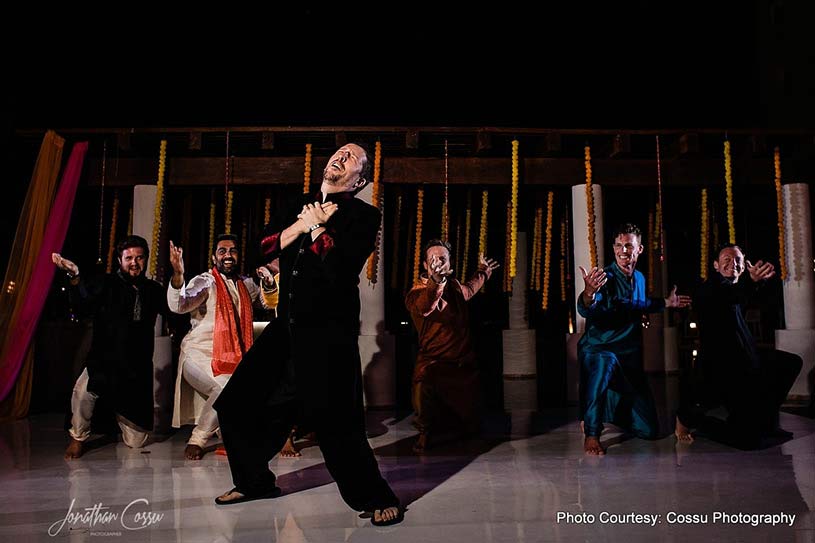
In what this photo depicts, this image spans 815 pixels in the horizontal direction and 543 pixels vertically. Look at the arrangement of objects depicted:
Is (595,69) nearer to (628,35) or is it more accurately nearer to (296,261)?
(628,35)

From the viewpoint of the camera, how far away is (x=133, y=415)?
4.48 metres

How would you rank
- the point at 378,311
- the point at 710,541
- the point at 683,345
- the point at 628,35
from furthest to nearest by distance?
the point at 683,345, the point at 628,35, the point at 378,311, the point at 710,541

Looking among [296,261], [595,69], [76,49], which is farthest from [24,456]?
[595,69]

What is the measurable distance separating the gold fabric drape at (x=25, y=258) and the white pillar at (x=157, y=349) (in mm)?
846

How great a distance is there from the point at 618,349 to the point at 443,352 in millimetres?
1272

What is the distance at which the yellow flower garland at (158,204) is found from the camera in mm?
6393

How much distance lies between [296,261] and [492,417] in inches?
146

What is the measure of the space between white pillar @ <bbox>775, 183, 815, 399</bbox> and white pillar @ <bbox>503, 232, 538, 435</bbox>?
2.75 metres

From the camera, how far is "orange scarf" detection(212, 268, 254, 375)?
4324 mm

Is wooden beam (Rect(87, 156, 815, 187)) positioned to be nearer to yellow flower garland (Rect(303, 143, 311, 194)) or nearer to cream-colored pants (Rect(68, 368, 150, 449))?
yellow flower garland (Rect(303, 143, 311, 194))

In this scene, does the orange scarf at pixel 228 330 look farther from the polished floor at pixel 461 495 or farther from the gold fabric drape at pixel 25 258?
the gold fabric drape at pixel 25 258

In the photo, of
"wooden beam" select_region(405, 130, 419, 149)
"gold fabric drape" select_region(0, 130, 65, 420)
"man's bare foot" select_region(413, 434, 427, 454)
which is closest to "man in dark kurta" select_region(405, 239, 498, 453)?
"man's bare foot" select_region(413, 434, 427, 454)

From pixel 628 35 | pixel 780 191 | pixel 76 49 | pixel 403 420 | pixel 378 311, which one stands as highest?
pixel 628 35
